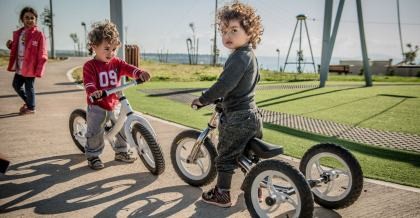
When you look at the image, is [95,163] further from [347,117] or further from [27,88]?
[347,117]

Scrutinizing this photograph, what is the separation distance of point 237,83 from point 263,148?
555 millimetres

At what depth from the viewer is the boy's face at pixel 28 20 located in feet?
22.0

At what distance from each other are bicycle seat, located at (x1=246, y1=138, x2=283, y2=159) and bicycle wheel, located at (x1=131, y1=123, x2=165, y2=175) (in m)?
1.13

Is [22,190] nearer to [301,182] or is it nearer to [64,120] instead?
[301,182]

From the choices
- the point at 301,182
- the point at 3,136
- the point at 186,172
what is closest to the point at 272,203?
the point at 301,182

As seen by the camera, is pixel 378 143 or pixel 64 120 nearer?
pixel 378 143

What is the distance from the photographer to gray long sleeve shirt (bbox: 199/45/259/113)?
2.82 meters

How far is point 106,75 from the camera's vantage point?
399 centimetres

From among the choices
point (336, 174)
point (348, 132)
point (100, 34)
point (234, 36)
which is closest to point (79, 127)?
point (100, 34)

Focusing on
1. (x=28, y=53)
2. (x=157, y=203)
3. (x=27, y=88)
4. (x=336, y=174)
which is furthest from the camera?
(x=27, y=88)

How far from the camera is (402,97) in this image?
35.8 feet

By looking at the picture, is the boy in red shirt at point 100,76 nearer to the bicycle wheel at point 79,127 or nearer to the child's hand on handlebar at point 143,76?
the child's hand on handlebar at point 143,76

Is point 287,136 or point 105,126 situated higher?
point 105,126

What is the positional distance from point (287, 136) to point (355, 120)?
230cm
